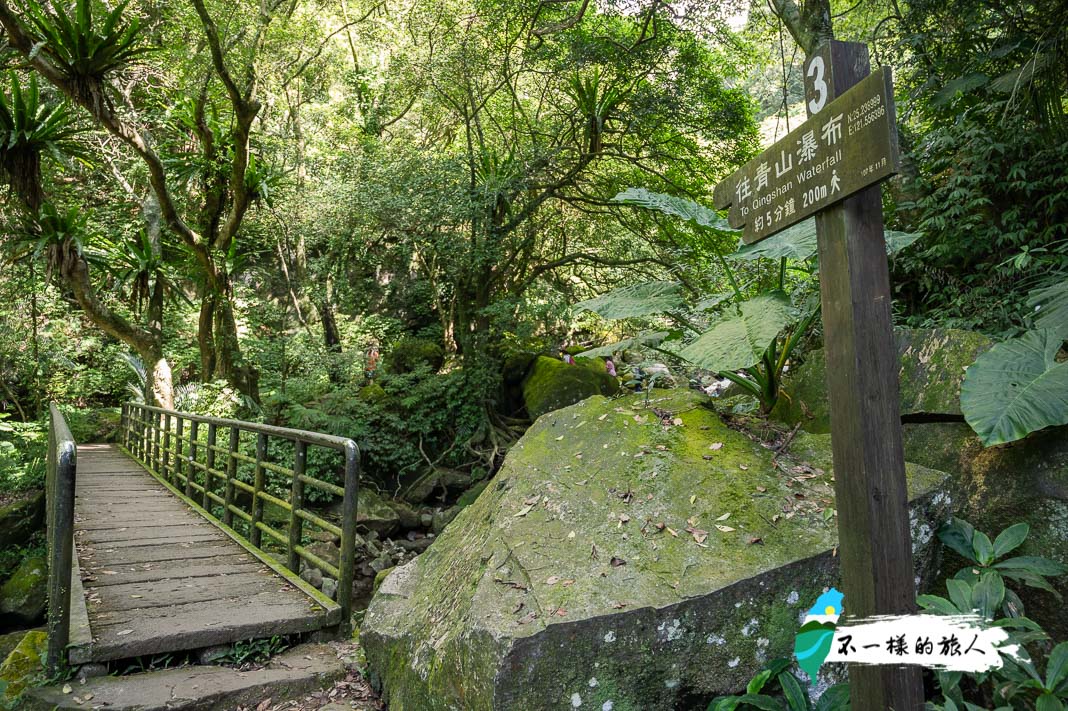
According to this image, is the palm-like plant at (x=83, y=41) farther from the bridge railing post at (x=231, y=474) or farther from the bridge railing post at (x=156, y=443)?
the bridge railing post at (x=231, y=474)

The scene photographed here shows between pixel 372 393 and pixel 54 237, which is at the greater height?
pixel 54 237

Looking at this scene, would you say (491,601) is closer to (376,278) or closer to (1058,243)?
(1058,243)

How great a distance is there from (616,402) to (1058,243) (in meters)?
3.24

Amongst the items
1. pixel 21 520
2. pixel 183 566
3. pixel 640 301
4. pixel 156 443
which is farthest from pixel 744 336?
pixel 21 520

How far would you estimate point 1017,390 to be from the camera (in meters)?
2.37

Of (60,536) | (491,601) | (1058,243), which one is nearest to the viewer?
(491,601)

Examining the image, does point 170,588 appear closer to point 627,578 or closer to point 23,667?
point 23,667

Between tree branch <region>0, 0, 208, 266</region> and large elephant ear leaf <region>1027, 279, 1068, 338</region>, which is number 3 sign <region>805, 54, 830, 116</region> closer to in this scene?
large elephant ear leaf <region>1027, 279, 1068, 338</region>

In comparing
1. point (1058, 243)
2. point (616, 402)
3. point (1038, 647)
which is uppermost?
point (1058, 243)

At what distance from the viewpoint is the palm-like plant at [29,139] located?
22.7 feet

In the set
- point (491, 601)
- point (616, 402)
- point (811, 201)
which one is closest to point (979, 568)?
point (811, 201)

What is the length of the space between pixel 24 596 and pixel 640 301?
22.1 feet

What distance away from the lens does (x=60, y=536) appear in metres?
3.23

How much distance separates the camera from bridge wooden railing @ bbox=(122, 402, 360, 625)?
373 centimetres
